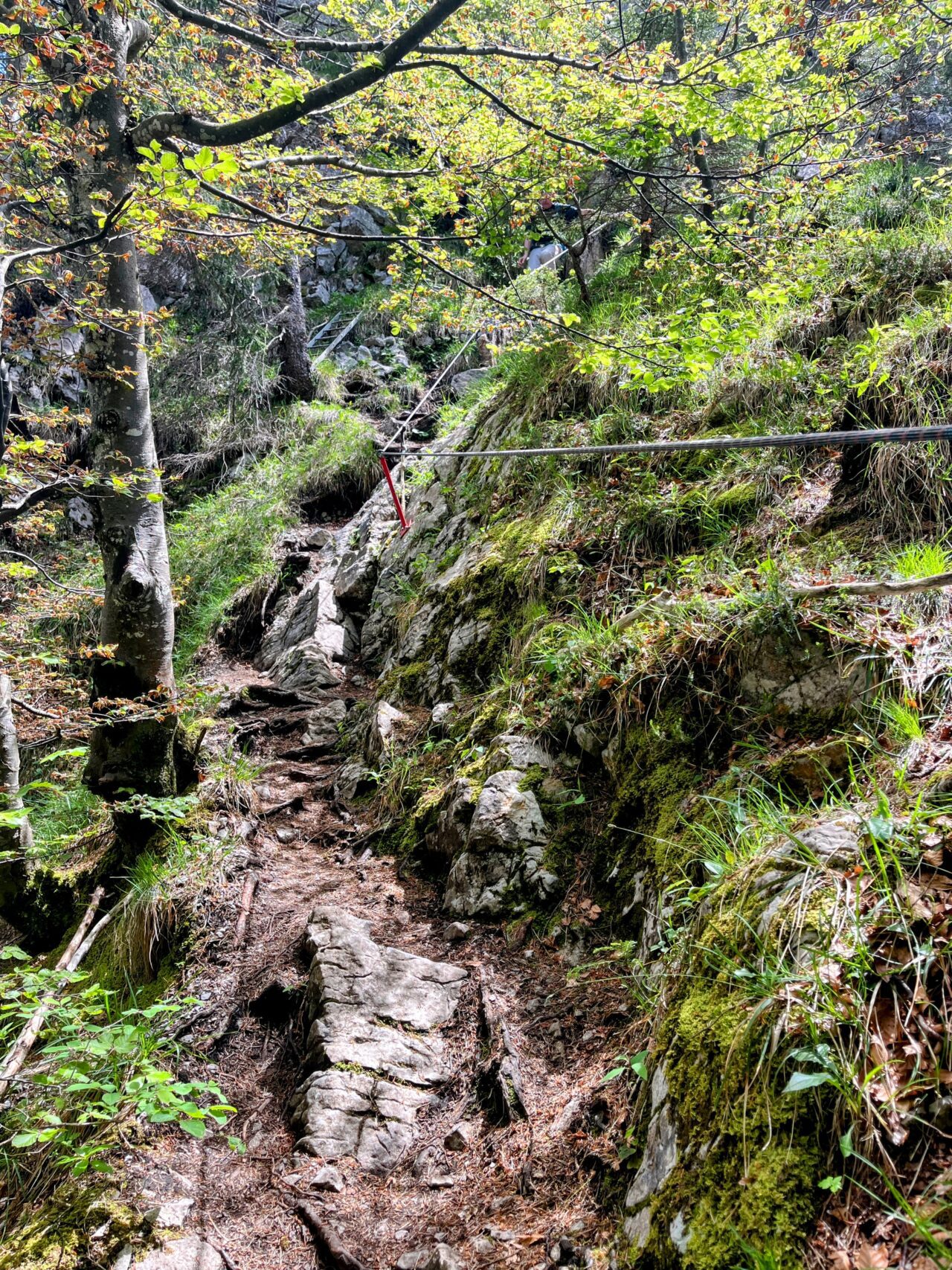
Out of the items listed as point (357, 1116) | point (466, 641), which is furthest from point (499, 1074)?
point (466, 641)

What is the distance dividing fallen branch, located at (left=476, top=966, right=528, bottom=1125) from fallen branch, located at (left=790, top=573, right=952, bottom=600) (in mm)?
2197

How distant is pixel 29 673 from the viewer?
4.56 m

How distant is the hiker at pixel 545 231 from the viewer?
7145 mm

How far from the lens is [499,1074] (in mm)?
2654

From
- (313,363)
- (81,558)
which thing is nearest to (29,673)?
(81,558)

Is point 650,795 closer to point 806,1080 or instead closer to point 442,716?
point 806,1080

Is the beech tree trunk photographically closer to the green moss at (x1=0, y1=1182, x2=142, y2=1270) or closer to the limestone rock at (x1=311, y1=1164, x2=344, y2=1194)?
the green moss at (x1=0, y1=1182, x2=142, y2=1270)

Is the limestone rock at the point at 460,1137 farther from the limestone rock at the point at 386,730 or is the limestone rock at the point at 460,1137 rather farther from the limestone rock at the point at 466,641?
the limestone rock at the point at 466,641

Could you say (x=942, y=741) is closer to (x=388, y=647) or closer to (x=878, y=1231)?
(x=878, y=1231)

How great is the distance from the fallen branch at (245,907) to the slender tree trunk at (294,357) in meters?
11.0

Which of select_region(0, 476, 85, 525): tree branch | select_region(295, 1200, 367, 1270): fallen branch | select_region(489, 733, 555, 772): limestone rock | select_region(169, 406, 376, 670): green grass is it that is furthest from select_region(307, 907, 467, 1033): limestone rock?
select_region(169, 406, 376, 670): green grass

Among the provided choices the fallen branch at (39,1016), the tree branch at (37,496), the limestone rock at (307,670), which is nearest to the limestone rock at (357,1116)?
the fallen branch at (39,1016)

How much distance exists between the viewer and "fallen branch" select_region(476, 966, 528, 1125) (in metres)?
2.52

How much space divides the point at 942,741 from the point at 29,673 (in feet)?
16.7
